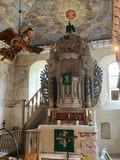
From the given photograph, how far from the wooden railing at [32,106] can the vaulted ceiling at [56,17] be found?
2.92 m

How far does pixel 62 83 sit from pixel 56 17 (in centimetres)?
340

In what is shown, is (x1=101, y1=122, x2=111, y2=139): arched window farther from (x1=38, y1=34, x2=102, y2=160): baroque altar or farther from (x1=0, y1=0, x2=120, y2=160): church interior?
(x1=38, y1=34, x2=102, y2=160): baroque altar

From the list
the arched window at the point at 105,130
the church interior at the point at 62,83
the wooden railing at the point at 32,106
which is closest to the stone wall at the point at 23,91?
the church interior at the point at 62,83

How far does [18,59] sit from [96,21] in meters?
4.43

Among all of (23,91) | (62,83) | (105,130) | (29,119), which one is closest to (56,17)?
(62,83)

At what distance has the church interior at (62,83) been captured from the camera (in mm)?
6141

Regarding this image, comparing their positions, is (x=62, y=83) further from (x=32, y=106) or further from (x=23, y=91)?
(x=23, y=91)

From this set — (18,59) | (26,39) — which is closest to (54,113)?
(26,39)

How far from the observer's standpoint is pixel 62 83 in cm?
733

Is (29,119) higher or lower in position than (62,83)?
lower

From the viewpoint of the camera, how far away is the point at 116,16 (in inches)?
184

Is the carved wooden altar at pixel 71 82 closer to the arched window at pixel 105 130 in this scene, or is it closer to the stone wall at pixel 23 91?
the stone wall at pixel 23 91

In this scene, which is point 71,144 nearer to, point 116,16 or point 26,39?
point 26,39

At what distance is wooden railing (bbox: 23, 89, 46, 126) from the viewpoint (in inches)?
337
